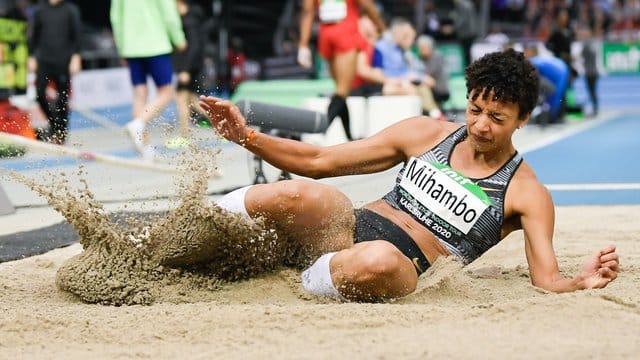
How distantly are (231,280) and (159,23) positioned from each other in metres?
6.66

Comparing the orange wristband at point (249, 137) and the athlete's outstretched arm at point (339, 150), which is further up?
the orange wristband at point (249, 137)

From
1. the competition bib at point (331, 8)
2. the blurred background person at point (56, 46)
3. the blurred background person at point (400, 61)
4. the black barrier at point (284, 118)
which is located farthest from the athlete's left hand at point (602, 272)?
the blurred background person at point (400, 61)

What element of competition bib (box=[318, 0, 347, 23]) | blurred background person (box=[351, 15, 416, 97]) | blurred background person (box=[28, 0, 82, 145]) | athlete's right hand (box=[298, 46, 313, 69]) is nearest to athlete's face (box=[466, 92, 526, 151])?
competition bib (box=[318, 0, 347, 23])

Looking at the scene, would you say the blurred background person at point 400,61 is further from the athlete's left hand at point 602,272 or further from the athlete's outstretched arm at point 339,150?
the athlete's left hand at point 602,272

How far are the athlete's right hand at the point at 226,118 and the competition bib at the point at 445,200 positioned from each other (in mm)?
794

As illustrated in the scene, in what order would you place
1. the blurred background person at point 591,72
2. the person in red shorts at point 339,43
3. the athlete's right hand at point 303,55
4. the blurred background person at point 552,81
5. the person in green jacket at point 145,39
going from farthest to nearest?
1. the blurred background person at point 591,72
2. the blurred background person at point 552,81
3. the athlete's right hand at point 303,55
4. the person in green jacket at point 145,39
5. the person in red shorts at point 339,43

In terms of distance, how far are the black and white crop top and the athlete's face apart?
163mm

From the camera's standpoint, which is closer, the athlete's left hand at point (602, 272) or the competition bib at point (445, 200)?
the athlete's left hand at point (602, 272)

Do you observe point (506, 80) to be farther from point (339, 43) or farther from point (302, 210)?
point (339, 43)

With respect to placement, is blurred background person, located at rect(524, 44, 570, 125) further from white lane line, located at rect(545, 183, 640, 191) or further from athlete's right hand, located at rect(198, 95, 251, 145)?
athlete's right hand, located at rect(198, 95, 251, 145)

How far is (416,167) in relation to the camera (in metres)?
4.74

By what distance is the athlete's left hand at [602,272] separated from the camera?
14.1ft

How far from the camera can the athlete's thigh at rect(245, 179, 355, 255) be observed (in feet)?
14.7

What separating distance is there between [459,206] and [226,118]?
1061mm
